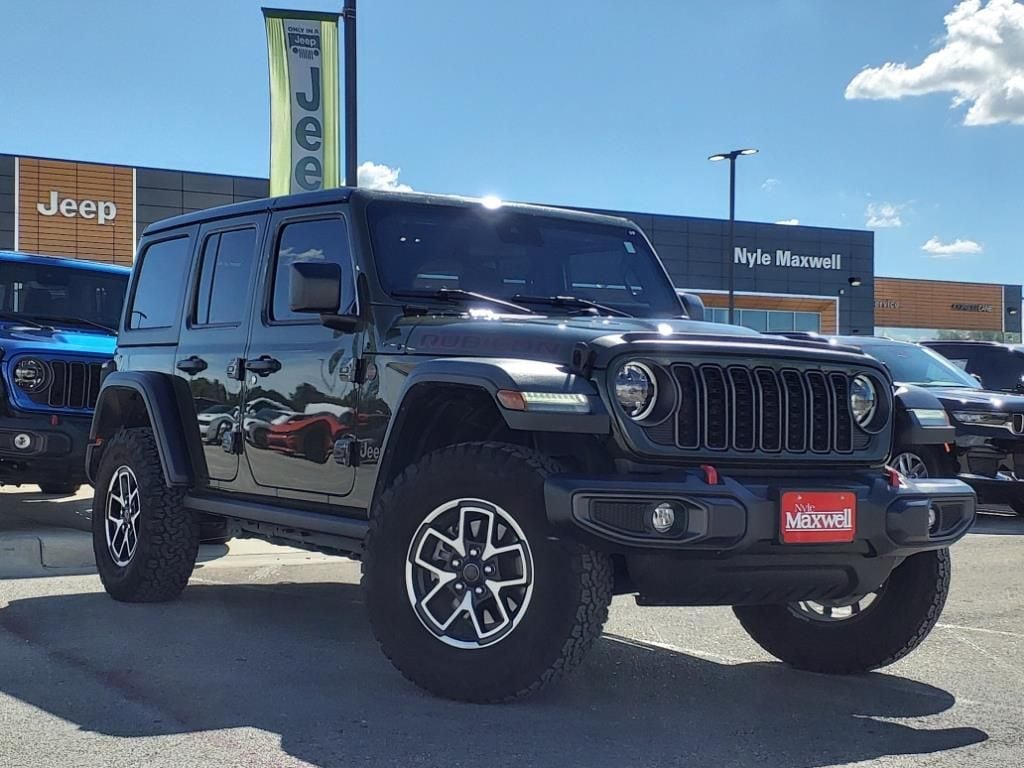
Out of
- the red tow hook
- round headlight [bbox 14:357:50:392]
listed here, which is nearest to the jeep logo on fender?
round headlight [bbox 14:357:50:392]

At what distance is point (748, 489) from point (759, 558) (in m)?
0.26

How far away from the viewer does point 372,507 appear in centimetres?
500

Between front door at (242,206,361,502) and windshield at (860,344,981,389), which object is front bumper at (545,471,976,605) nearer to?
front door at (242,206,361,502)

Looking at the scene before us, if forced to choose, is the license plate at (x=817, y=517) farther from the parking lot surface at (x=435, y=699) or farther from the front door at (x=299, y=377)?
the front door at (x=299, y=377)

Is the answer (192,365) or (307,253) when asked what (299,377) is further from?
(192,365)

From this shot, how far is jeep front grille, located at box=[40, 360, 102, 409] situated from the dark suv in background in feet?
26.0

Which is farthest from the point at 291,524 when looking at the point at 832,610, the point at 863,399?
the point at 863,399

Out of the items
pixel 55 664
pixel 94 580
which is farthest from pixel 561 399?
pixel 94 580

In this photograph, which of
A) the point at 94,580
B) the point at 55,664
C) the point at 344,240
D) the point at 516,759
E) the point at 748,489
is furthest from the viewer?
the point at 94,580

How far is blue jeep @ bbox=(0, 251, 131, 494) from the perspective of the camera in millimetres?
9062

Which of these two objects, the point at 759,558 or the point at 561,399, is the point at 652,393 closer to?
the point at 561,399

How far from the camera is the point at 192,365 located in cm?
659

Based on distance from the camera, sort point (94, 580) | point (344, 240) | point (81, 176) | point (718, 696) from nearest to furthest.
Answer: point (718, 696)
point (344, 240)
point (94, 580)
point (81, 176)

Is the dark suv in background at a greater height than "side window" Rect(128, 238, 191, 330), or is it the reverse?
"side window" Rect(128, 238, 191, 330)
